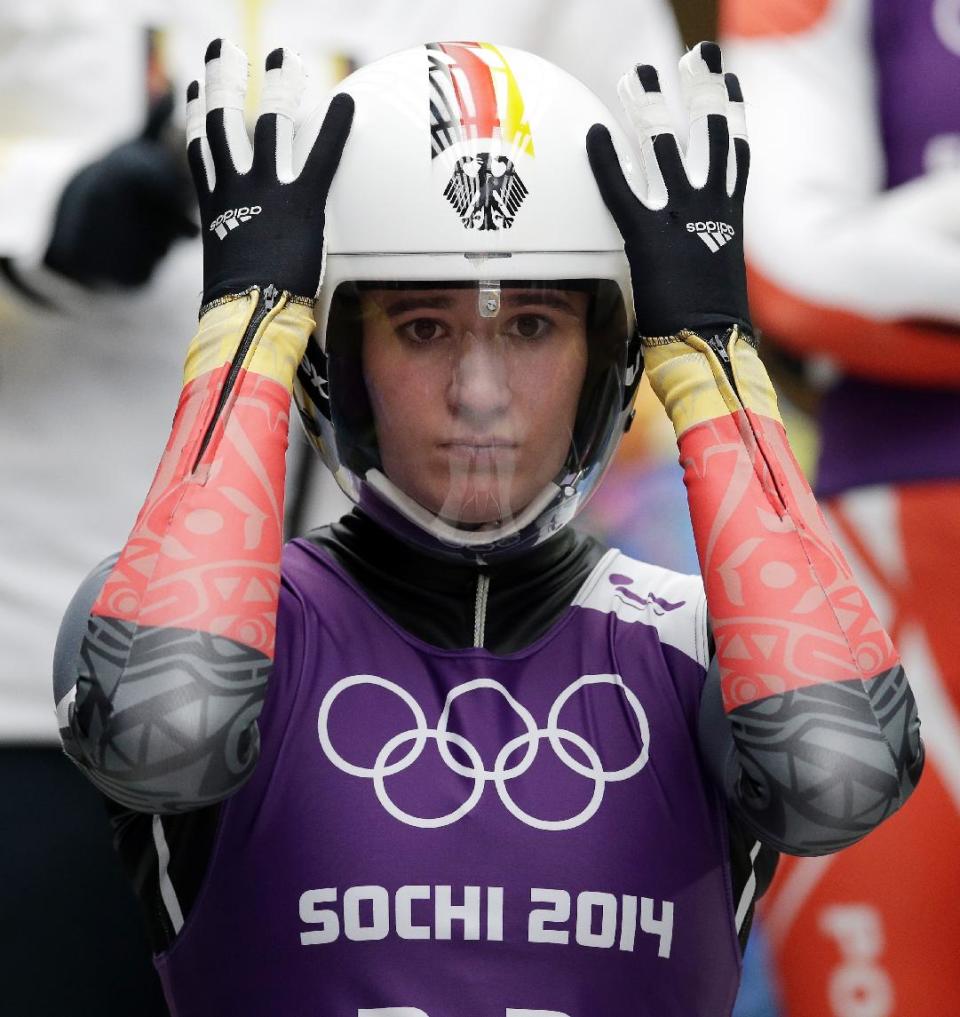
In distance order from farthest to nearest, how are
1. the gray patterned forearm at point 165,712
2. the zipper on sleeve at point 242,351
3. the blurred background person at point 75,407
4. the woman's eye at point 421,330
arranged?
the blurred background person at point 75,407 < the woman's eye at point 421,330 < the zipper on sleeve at point 242,351 < the gray patterned forearm at point 165,712

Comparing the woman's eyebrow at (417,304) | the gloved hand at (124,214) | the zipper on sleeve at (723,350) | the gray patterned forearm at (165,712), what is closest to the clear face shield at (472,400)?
the woman's eyebrow at (417,304)

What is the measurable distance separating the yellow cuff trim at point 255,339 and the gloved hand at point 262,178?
2cm

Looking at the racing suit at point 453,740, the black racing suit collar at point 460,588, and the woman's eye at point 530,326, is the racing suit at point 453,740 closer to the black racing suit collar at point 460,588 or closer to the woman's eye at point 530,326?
the black racing suit collar at point 460,588

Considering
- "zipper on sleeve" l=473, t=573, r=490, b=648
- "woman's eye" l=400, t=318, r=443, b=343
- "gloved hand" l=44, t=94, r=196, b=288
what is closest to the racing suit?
"zipper on sleeve" l=473, t=573, r=490, b=648

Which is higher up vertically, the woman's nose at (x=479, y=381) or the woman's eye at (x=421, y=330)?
the woman's eye at (x=421, y=330)

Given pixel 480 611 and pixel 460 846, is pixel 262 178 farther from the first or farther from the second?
pixel 460 846

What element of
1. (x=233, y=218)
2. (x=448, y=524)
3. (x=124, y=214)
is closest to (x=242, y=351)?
(x=233, y=218)

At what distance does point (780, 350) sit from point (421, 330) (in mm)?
889

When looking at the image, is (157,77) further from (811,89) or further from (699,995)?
(699,995)

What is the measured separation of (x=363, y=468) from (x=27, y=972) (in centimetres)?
98

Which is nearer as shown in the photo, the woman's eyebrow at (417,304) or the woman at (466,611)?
the woman at (466,611)

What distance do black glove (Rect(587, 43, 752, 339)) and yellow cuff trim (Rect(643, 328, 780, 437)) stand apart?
0.7 inches

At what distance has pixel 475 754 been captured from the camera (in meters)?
1.74

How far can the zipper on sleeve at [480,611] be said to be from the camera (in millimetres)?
1818
